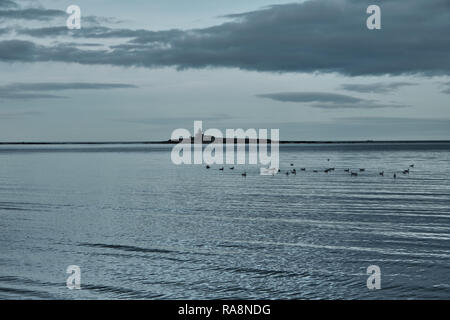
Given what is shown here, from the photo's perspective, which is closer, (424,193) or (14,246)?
(14,246)
